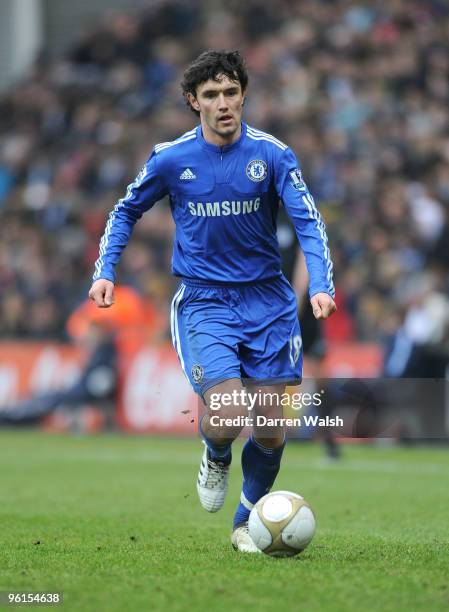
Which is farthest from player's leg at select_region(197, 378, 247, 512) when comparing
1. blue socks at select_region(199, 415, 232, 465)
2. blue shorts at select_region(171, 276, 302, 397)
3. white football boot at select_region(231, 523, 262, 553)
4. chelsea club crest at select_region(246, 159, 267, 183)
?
chelsea club crest at select_region(246, 159, 267, 183)

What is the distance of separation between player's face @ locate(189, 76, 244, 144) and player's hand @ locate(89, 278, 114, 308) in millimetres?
991

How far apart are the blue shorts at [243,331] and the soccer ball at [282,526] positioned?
2.16 ft

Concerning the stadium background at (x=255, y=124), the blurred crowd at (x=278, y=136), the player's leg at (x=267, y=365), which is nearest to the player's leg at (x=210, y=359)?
the player's leg at (x=267, y=365)

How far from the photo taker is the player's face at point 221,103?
652 centimetres

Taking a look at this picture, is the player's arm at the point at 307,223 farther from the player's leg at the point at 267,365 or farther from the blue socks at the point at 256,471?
the blue socks at the point at 256,471

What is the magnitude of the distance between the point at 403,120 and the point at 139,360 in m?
5.29

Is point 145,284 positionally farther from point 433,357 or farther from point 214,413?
point 214,413

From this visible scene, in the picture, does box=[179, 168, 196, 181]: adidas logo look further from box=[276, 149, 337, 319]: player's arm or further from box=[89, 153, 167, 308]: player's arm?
box=[276, 149, 337, 319]: player's arm

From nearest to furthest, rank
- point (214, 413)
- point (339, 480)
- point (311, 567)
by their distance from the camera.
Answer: point (311, 567) → point (214, 413) → point (339, 480)

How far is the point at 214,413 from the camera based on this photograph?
6.32m

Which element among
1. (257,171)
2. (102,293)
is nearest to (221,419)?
(102,293)

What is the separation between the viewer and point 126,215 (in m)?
6.92

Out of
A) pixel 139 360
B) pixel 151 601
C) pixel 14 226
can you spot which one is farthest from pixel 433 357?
pixel 151 601

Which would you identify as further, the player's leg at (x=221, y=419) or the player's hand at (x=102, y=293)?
the player's hand at (x=102, y=293)
